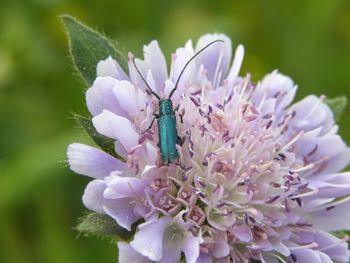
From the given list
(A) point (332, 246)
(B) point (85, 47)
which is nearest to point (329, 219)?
(A) point (332, 246)

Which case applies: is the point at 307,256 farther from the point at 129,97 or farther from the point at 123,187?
the point at 129,97

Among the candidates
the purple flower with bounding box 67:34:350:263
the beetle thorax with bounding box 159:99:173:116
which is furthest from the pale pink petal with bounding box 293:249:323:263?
the beetle thorax with bounding box 159:99:173:116

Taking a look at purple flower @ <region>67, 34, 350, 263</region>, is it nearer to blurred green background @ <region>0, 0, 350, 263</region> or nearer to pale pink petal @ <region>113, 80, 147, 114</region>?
pale pink petal @ <region>113, 80, 147, 114</region>

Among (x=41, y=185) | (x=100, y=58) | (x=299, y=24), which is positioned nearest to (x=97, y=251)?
(x=41, y=185)

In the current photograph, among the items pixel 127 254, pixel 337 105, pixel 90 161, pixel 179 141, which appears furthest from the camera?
pixel 337 105

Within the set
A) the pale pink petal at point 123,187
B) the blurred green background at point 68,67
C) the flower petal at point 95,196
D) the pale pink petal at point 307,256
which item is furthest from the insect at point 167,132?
the blurred green background at point 68,67
